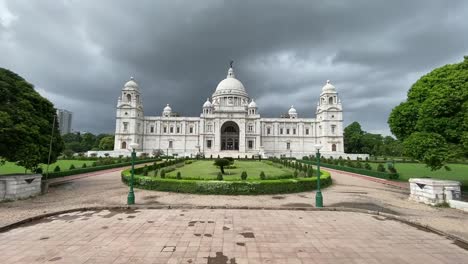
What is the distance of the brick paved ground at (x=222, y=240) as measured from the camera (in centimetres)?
607

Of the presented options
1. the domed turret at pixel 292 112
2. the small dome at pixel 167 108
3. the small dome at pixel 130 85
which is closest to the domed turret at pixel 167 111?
the small dome at pixel 167 108

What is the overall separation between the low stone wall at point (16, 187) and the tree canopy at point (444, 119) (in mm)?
21810

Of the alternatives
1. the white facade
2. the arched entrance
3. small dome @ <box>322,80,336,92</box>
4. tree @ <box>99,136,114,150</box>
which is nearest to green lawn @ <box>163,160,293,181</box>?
the white facade

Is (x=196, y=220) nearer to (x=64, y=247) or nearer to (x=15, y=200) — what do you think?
(x=64, y=247)

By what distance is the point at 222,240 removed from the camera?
23.5ft

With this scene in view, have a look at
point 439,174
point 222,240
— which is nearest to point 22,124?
point 222,240

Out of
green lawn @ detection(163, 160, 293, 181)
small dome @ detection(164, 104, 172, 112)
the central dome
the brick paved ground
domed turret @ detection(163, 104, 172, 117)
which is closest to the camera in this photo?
the brick paved ground

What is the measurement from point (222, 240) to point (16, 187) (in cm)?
1261

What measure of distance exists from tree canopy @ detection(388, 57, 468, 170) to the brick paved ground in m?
6.02

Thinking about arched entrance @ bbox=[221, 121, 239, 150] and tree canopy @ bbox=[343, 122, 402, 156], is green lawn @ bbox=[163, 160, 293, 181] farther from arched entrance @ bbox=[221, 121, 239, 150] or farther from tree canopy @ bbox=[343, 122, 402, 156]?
tree canopy @ bbox=[343, 122, 402, 156]

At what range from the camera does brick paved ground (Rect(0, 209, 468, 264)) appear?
19.9 feet

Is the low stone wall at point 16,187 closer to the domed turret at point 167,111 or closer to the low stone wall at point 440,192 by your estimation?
the low stone wall at point 440,192

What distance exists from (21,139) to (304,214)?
603 inches

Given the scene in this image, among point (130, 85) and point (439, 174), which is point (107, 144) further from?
point (439, 174)
